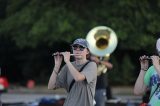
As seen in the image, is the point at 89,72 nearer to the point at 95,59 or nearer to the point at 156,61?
the point at 156,61

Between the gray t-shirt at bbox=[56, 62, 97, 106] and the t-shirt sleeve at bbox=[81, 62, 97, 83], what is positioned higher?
the t-shirt sleeve at bbox=[81, 62, 97, 83]

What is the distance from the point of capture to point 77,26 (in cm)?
2456

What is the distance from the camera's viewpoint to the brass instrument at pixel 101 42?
462 inches

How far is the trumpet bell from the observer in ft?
39.4

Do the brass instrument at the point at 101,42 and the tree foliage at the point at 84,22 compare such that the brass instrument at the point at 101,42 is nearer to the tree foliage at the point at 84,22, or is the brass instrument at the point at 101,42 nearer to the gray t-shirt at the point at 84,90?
the gray t-shirt at the point at 84,90

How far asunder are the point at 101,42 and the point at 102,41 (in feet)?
0.13

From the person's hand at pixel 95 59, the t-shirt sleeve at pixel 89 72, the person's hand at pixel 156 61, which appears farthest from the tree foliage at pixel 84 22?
the person's hand at pixel 156 61

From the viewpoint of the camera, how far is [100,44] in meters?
12.6

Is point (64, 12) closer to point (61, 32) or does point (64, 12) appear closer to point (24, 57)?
point (61, 32)

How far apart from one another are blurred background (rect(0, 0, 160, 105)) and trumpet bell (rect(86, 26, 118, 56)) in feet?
35.6

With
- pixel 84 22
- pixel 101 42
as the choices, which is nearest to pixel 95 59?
pixel 101 42

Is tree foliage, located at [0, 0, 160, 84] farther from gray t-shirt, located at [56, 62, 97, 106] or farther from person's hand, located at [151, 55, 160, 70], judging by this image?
person's hand, located at [151, 55, 160, 70]

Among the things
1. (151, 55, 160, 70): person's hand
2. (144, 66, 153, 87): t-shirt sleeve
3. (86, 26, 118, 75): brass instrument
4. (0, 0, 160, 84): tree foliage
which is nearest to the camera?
(151, 55, 160, 70): person's hand

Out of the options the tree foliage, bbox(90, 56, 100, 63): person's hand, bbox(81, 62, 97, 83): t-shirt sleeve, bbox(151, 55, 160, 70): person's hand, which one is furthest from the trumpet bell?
the tree foliage
